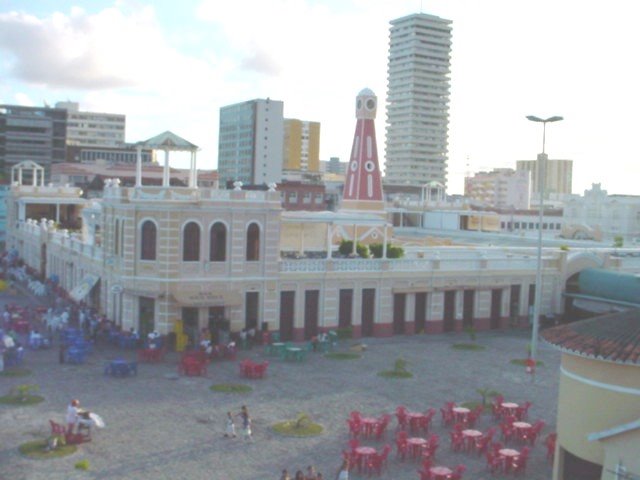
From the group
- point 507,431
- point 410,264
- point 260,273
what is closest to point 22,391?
point 260,273

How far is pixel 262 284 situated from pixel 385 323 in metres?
6.45

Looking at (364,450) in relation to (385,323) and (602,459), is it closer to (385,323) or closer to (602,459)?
(602,459)

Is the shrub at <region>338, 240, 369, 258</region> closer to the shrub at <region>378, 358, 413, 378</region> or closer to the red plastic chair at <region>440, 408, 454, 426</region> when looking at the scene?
the shrub at <region>378, 358, 413, 378</region>

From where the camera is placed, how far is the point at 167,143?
34.8 meters

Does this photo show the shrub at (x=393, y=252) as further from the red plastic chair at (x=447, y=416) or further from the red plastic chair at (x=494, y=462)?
the red plastic chair at (x=494, y=462)

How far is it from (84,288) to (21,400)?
15098 millimetres

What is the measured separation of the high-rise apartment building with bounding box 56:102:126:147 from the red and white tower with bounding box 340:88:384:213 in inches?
5126

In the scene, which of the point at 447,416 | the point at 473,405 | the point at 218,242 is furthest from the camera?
the point at 218,242

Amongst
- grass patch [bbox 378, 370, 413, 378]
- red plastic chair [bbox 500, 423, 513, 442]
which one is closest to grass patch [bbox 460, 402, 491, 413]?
red plastic chair [bbox 500, 423, 513, 442]

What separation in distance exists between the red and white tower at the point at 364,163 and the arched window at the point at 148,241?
18.8m

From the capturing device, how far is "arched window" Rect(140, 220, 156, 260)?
33.0 meters

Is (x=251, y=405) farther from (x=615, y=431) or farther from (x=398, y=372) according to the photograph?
(x=615, y=431)

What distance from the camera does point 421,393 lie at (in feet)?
85.7

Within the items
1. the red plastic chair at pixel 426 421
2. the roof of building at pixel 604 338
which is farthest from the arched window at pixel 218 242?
the roof of building at pixel 604 338
